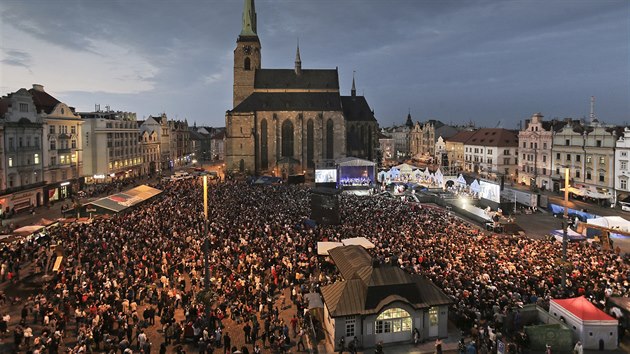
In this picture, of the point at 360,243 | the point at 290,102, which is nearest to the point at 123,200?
the point at 360,243

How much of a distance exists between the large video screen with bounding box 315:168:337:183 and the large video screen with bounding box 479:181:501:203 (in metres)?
19.6

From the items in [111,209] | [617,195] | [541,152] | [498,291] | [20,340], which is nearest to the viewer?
[20,340]

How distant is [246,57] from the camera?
8025 cm

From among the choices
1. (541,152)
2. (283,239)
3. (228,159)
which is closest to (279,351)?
(283,239)

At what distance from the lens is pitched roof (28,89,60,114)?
47.7 metres

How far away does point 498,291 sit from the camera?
18703 mm

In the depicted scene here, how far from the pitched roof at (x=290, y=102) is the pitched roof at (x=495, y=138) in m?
26.7

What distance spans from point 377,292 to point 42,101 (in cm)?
4874

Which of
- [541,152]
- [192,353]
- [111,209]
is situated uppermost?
[541,152]

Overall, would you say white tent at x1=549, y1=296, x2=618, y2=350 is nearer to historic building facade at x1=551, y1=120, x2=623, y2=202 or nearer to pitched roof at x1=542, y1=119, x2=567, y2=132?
historic building facade at x1=551, y1=120, x2=623, y2=202

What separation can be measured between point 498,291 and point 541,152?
49075 mm

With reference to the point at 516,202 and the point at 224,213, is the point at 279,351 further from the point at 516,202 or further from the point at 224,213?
the point at 516,202

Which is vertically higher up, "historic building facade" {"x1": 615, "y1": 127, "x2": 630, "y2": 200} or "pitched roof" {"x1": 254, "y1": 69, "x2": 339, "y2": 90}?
"pitched roof" {"x1": 254, "y1": 69, "x2": 339, "y2": 90}

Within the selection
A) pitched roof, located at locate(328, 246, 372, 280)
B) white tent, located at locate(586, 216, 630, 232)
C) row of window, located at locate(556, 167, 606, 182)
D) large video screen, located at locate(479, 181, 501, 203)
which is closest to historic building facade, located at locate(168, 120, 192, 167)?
large video screen, located at locate(479, 181, 501, 203)
